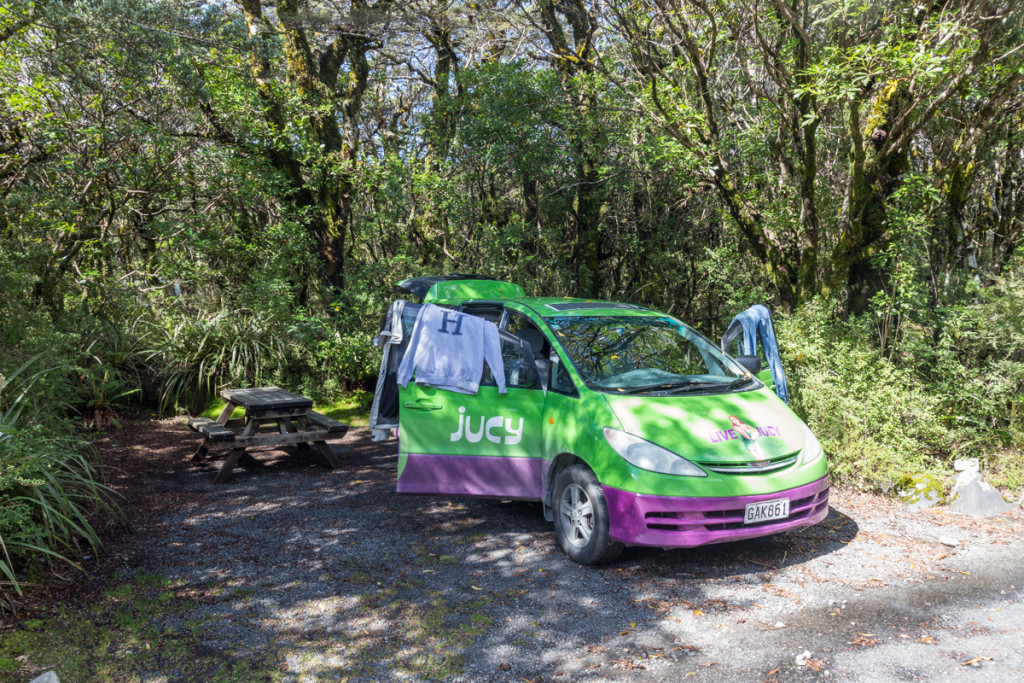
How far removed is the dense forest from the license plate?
89.0 inches

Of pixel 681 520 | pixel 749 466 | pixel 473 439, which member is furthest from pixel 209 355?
pixel 749 466

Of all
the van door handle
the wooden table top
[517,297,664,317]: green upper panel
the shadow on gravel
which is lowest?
the shadow on gravel

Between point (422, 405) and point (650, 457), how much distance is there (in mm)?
1908

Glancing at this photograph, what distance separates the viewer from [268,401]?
7.22m

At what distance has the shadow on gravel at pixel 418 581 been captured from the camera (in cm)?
364

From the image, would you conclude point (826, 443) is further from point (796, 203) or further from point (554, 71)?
point (554, 71)

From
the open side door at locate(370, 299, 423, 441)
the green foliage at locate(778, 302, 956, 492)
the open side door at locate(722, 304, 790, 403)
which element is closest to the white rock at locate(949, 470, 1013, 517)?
the green foliage at locate(778, 302, 956, 492)

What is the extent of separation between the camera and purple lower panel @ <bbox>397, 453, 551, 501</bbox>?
17.4 ft

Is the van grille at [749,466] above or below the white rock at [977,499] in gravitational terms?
above

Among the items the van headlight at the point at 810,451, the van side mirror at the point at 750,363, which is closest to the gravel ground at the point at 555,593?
the van headlight at the point at 810,451

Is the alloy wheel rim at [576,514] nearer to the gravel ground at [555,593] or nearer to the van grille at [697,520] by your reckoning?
the gravel ground at [555,593]

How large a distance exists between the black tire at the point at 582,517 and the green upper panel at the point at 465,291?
233 cm

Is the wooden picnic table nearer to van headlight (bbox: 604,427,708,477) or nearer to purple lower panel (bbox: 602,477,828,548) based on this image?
van headlight (bbox: 604,427,708,477)

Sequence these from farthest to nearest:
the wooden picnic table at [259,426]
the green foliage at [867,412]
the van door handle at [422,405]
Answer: the wooden picnic table at [259,426] < the green foliage at [867,412] < the van door handle at [422,405]
